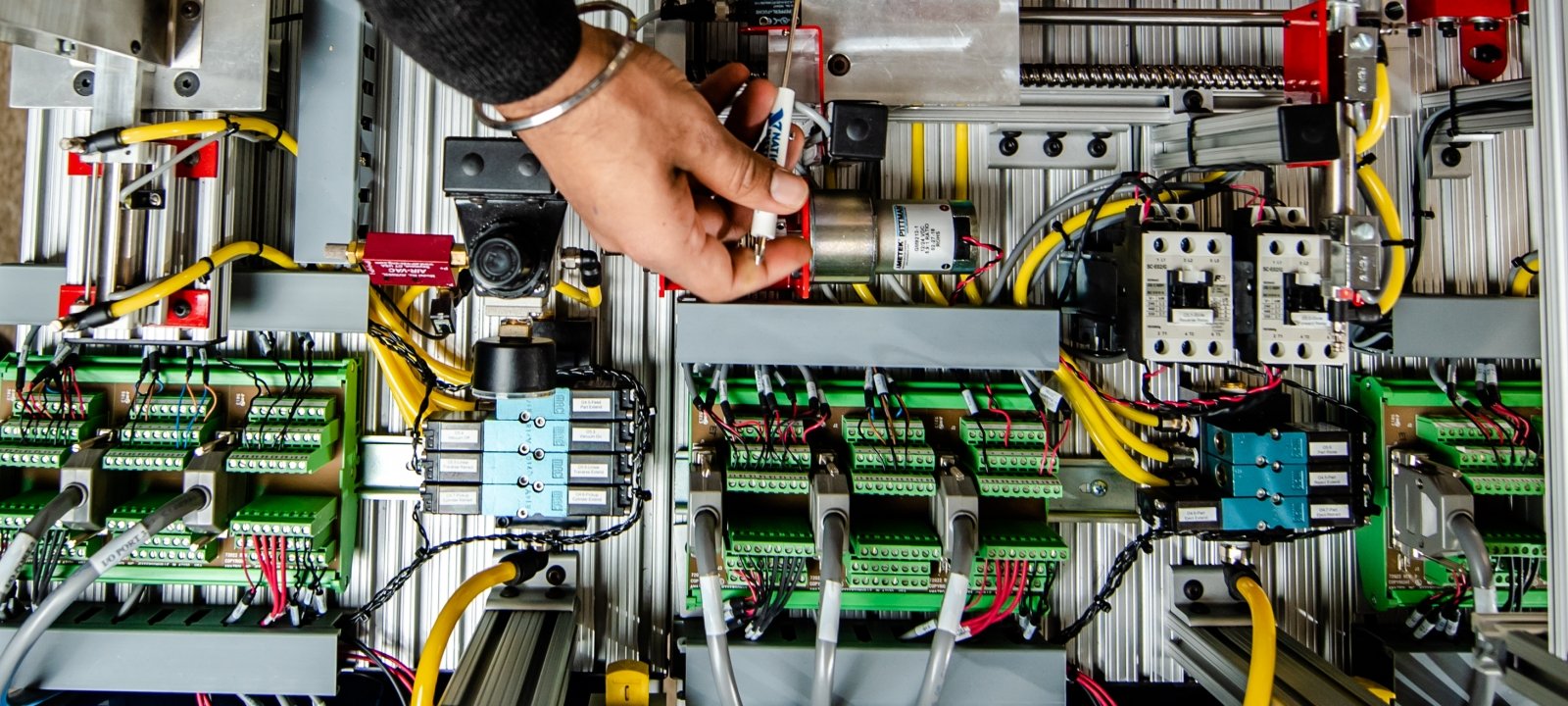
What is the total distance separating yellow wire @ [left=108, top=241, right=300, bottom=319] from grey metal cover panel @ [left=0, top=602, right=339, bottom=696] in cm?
66

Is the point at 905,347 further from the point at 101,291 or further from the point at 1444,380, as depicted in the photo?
the point at 101,291

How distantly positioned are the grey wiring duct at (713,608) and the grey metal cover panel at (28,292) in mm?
1235

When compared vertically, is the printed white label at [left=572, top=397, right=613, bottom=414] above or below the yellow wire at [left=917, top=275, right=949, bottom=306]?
below

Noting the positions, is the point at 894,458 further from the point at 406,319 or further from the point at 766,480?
the point at 406,319

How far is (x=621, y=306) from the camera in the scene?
62.2 inches

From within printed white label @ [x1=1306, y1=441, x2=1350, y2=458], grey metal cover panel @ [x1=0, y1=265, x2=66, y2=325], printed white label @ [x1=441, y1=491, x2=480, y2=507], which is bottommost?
printed white label @ [x1=441, y1=491, x2=480, y2=507]

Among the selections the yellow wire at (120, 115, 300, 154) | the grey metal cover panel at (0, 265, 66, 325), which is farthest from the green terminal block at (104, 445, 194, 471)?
the yellow wire at (120, 115, 300, 154)

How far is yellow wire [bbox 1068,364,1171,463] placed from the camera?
149 centimetres

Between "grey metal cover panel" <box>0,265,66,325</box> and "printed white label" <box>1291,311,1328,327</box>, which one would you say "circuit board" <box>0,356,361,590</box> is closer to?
"grey metal cover panel" <box>0,265,66,325</box>

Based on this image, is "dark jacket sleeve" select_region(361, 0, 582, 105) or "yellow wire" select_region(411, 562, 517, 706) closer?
"dark jacket sleeve" select_region(361, 0, 582, 105)

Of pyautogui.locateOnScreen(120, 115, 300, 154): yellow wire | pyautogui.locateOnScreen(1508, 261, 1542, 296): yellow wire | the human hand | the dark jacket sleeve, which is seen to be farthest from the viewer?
pyautogui.locateOnScreen(1508, 261, 1542, 296): yellow wire

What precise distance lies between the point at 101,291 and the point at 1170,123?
6.42 ft

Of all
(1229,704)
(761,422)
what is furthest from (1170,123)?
(1229,704)

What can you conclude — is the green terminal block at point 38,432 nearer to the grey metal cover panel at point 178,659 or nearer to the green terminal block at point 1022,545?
the grey metal cover panel at point 178,659
